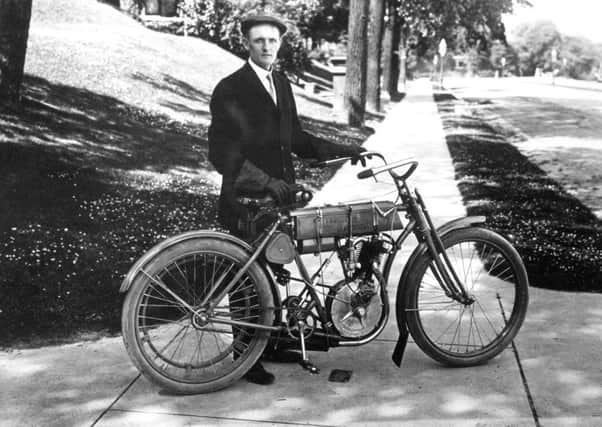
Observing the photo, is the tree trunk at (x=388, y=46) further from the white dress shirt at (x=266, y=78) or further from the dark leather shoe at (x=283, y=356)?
the dark leather shoe at (x=283, y=356)

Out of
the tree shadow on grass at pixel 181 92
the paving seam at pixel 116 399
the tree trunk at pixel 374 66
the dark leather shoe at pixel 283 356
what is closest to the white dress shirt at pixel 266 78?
the dark leather shoe at pixel 283 356

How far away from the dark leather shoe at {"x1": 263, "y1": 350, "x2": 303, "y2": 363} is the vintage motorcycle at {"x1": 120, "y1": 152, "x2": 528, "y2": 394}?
94 mm

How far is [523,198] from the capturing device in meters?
9.71

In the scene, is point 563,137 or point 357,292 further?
point 563,137

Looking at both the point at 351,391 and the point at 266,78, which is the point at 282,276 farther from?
the point at 266,78

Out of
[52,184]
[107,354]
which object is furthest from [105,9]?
[107,354]

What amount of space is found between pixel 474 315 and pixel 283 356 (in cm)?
143

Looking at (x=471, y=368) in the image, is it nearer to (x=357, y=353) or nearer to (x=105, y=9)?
(x=357, y=353)

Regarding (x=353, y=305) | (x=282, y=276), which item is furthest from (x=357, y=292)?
(x=282, y=276)

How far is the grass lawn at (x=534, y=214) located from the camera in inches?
244

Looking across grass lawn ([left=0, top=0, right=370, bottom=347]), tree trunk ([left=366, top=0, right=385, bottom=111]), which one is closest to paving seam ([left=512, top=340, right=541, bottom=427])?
grass lawn ([left=0, top=0, right=370, bottom=347])

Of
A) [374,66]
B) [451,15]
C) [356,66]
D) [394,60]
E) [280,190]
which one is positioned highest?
[451,15]

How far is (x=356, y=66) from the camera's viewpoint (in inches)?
744

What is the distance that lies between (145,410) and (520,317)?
80.4 inches
